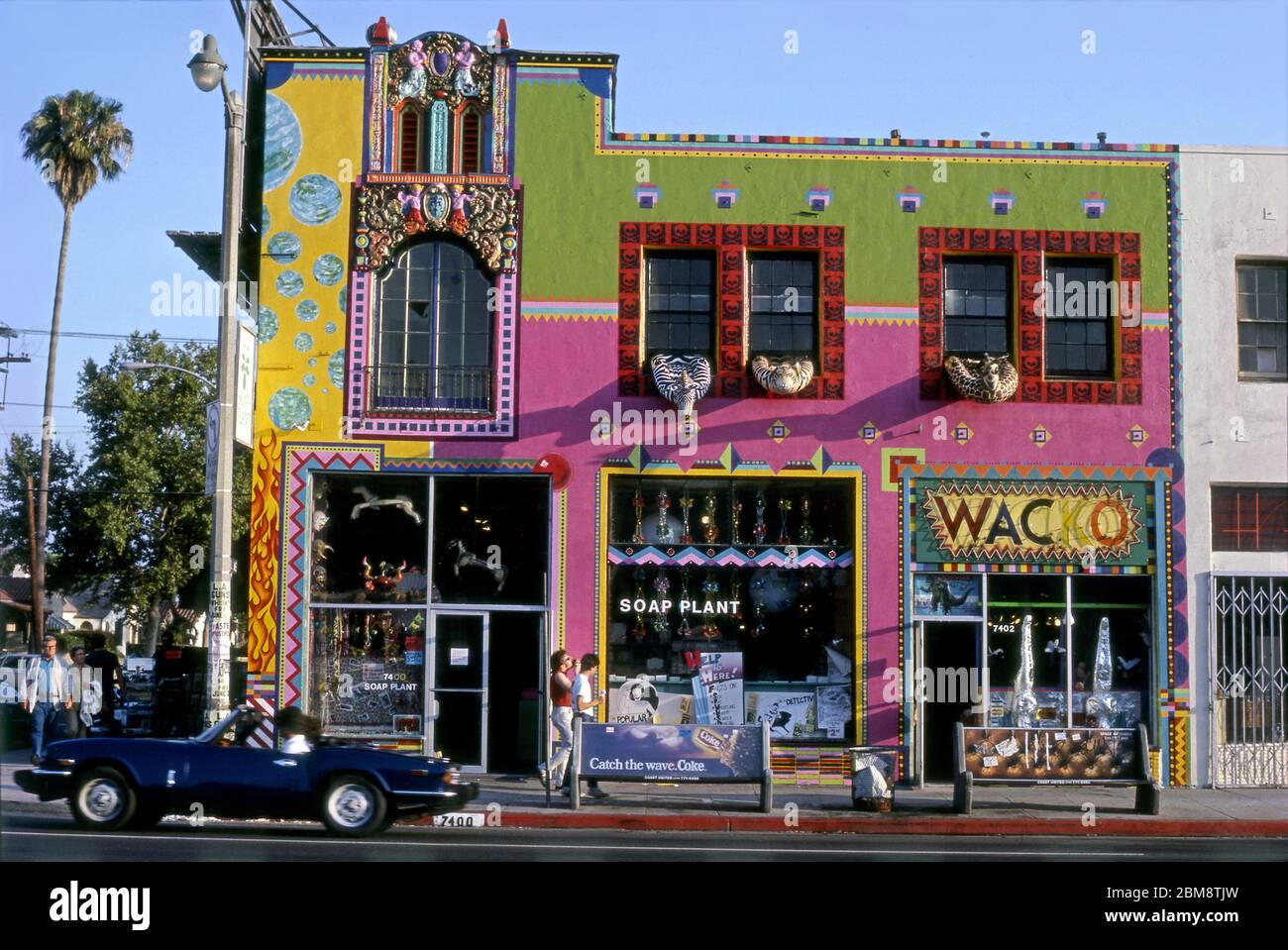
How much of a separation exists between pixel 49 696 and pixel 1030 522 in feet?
45.0

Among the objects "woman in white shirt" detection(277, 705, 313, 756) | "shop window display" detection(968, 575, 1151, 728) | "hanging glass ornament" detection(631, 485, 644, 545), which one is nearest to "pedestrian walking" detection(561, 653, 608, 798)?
"hanging glass ornament" detection(631, 485, 644, 545)

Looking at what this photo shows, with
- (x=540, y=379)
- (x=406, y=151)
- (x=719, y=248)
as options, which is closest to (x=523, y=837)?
(x=540, y=379)

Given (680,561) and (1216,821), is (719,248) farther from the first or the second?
(1216,821)

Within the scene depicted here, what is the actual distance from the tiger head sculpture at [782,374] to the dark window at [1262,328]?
6392 mm

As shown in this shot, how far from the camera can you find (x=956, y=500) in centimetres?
1972

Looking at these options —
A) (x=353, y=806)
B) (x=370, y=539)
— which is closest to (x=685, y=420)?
(x=370, y=539)

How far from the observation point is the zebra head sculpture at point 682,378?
19.1m

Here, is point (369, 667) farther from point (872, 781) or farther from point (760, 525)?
point (872, 781)

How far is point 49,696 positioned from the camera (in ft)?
64.0

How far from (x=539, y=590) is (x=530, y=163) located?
19.7 feet

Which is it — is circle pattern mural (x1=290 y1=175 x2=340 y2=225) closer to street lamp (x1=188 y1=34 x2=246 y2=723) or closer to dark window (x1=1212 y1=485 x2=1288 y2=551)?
street lamp (x1=188 y1=34 x2=246 y2=723)

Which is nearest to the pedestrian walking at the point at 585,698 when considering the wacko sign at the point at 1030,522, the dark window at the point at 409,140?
the wacko sign at the point at 1030,522

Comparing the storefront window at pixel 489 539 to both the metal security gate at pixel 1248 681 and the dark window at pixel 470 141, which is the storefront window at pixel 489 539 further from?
the metal security gate at pixel 1248 681

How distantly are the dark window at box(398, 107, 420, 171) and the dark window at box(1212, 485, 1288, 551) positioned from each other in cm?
1222
